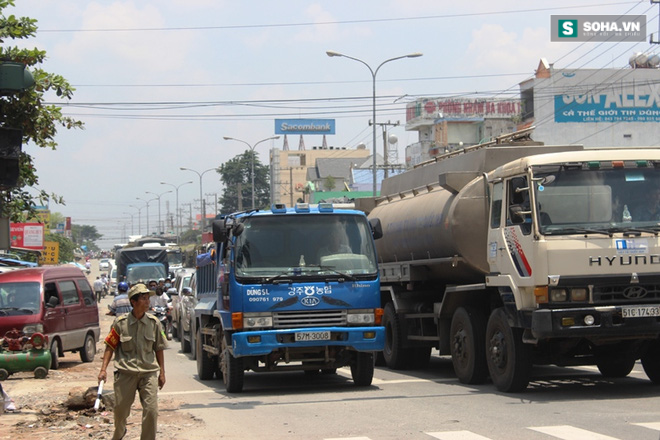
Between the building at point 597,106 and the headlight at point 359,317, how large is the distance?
1955 inches

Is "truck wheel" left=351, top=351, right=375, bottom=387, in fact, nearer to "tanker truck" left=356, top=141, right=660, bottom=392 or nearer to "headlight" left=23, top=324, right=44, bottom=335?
"tanker truck" left=356, top=141, right=660, bottom=392

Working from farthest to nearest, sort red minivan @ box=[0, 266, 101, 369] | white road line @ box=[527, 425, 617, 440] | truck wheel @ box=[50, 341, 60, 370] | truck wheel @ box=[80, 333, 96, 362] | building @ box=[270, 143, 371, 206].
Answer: building @ box=[270, 143, 371, 206], truck wheel @ box=[80, 333, 96, 362], truck wheel @ box=[50, 341, 60, 370], red minivan @ box=[0, 266, 101, 369], white road line @ box=[527, 425, 617, 440]

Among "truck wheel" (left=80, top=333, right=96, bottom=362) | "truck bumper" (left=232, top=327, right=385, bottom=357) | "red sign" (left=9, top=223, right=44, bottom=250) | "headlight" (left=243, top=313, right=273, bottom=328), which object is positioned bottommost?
"truck wheel" (left=80, top=333, right=96, bottom=362)

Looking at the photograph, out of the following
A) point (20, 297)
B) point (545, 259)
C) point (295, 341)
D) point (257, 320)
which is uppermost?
point (545, 259)

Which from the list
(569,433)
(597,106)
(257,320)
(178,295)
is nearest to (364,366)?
(257,320)

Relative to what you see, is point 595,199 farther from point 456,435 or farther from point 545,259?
point 456,435

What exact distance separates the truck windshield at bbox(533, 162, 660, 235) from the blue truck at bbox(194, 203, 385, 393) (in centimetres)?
291

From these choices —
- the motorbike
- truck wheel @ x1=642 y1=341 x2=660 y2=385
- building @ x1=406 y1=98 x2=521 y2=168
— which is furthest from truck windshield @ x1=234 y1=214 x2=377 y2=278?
building @ x1=406 y1=98 x2=521 y2=168

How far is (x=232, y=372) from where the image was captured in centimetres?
1355

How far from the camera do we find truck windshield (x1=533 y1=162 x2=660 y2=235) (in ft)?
37.7

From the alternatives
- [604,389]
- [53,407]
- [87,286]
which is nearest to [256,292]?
[53,407]

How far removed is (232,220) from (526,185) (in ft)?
14.3

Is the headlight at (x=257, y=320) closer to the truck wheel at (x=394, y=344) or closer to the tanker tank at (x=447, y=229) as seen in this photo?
the tanker tank at (x=447, y=229)

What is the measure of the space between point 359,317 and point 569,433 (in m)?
4.42
